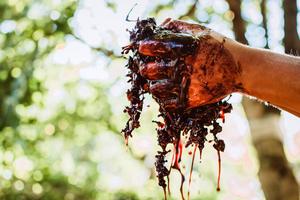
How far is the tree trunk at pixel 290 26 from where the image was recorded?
464cm

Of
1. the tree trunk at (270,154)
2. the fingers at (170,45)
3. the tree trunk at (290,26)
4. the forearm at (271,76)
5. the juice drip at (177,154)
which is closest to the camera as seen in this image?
the forearm at (271,76)

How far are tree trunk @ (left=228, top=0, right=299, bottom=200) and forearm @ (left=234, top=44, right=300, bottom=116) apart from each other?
2805mm

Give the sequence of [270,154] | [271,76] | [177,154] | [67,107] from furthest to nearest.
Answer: [67,107] → [270,154] → [177,154] → [271,76]

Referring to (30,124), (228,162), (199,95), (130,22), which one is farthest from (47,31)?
(228,162)

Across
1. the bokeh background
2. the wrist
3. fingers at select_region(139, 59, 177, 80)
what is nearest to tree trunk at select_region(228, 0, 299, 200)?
the bokeh background

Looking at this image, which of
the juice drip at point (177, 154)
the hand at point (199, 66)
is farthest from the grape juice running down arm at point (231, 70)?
the juice drip at point (177, 154)

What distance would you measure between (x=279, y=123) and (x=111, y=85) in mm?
3682

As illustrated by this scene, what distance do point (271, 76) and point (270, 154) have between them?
3045 millimetres

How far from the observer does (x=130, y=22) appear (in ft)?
6.67

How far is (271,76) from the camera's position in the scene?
1682mm

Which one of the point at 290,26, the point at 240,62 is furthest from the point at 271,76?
the point at 290,26

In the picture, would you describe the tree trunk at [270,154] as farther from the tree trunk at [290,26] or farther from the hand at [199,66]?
the hand at [199,66]

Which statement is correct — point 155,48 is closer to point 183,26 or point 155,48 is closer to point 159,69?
point 159,69

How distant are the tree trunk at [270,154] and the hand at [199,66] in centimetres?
283
